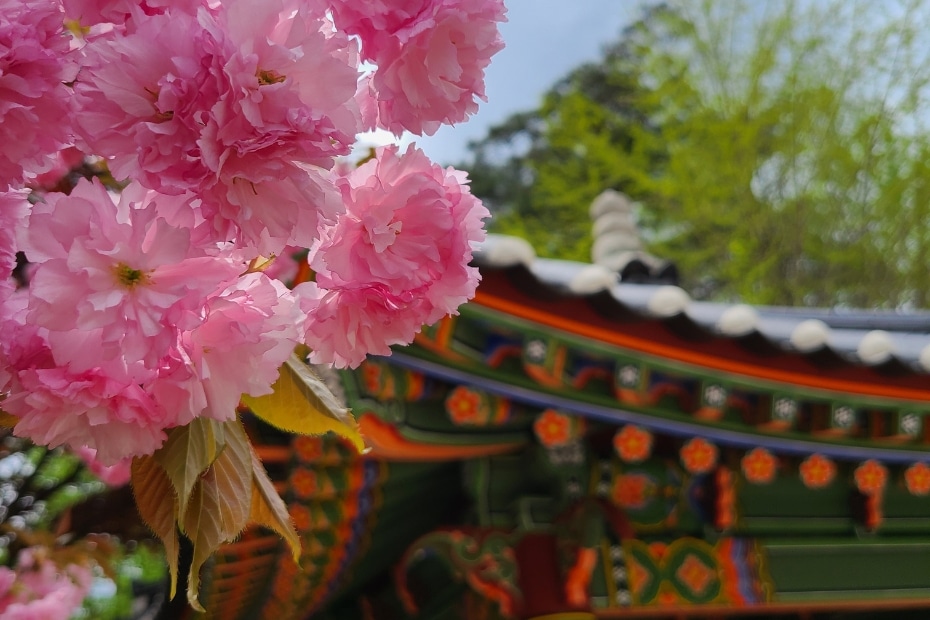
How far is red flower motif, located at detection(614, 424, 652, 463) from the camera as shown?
1967 millimetres

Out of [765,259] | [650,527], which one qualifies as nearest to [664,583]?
[650,527]

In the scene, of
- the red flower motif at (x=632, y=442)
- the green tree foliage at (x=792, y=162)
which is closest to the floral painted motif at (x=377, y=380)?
the red flower motif at (x=632, y=442)

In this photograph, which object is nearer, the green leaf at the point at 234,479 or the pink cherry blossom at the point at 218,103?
the pink cherry blossom at the point at 218,103

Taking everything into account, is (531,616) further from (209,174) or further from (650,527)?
(209,174)

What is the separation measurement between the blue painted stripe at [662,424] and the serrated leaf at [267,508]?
1.05 metres

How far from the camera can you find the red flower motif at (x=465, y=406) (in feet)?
6.06

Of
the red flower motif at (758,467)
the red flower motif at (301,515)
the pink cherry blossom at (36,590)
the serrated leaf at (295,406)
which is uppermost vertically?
the red flower motif at (758,467)

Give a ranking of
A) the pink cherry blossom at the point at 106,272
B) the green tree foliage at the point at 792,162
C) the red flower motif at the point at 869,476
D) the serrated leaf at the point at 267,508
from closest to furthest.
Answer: the pink cherry blossom at the point at 106,272 → the serrated leaf at the point at 267,508 → the red flower motif at the point at 869,476 → the green tree foliage at the point at 792,162

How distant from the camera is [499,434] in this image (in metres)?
2.04

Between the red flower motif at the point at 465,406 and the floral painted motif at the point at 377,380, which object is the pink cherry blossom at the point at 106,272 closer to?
the floral painted motif at the point at 377,380

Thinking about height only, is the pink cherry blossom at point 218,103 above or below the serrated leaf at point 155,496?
above

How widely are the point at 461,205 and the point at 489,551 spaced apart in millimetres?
1591

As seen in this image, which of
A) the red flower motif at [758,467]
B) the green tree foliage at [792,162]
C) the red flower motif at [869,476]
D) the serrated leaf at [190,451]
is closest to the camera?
the serrated leaf at [190,451]

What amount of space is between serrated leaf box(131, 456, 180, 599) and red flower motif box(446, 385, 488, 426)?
1.22 metres
